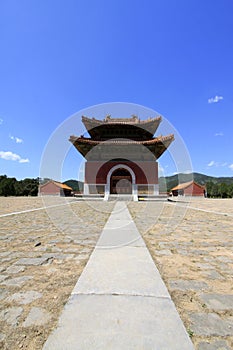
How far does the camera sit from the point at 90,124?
2192 centimetres

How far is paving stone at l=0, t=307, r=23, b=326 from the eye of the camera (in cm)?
148

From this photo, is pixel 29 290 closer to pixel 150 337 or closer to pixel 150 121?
pixel 150 337

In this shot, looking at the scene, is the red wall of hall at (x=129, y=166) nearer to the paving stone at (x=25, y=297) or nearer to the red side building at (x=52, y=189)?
the red side building at (x=52, y=189)

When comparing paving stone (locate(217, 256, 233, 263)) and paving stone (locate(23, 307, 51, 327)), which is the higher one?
paving stone (locate(23, 307, 51, 327))

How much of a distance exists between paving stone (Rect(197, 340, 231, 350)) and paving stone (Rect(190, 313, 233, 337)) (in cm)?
8

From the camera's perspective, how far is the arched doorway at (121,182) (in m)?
22.2

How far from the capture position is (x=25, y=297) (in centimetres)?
183

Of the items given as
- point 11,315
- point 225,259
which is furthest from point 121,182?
point 11,315

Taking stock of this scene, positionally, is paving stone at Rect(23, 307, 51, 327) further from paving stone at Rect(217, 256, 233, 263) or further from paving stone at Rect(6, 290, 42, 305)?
paving stone at Rect(217, 256, 233, 263)

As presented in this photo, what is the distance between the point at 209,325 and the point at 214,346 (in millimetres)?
222

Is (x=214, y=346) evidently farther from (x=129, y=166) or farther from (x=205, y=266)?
(x=129, y=166)

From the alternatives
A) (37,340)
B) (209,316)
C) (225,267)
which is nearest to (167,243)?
(225,267)

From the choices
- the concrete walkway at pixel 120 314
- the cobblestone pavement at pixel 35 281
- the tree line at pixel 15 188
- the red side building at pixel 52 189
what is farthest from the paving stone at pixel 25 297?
the tree line at pixel 15 188

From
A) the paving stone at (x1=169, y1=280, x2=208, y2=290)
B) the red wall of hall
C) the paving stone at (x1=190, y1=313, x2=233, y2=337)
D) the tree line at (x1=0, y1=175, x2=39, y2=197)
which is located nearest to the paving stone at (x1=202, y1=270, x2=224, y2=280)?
the paving stone at (x1=169, y1=280, x2=208, y2=290)
